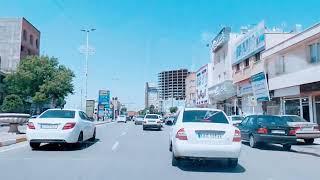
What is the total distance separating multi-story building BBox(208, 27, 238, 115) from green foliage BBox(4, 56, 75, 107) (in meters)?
20.9

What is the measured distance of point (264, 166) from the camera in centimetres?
1148

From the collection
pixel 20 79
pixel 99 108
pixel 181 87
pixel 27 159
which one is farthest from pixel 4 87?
pixel 181 87

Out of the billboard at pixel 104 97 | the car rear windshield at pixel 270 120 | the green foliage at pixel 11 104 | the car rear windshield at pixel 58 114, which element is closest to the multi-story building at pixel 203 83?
the billboard at pixel 104 97

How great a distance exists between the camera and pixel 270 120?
1808 centimetres

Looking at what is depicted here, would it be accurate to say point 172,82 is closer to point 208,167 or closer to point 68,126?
point 68,126

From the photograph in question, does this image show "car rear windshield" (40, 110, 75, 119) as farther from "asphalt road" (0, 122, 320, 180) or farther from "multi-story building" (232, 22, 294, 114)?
"multi-story building" (232, 22, 294, 114)

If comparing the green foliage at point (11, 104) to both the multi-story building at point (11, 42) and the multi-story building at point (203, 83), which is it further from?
the multi-story building at point (203, 83)

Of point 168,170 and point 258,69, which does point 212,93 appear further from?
point 168,170

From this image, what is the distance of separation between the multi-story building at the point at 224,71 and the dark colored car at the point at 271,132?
28964mm

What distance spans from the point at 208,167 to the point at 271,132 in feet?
24.2

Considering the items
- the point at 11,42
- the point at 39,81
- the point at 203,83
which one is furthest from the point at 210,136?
the point at 203,83

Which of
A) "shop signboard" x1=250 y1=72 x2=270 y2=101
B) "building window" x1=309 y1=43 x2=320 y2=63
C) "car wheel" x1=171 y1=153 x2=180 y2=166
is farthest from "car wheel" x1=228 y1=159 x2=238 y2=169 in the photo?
"shop signboard" x1=250 y1=72 x2=270 y2=101

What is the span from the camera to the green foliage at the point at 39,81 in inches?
2232

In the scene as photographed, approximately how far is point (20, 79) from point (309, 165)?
168 feet
